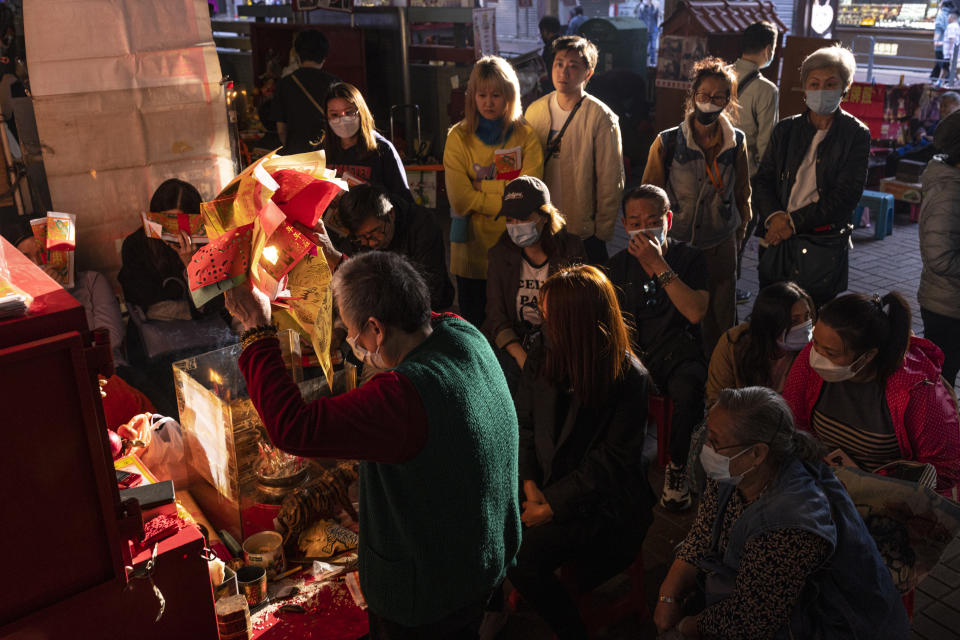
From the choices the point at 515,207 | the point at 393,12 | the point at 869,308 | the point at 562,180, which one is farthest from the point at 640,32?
the point at 869,308

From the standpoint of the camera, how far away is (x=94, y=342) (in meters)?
1.68

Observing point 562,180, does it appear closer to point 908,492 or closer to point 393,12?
point 908,492

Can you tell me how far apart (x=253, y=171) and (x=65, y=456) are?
79cm

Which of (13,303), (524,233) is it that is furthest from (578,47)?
(13,303)

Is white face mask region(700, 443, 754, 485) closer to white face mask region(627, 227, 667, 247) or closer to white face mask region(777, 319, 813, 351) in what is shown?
white face mask region(777, 319, 813, 351)

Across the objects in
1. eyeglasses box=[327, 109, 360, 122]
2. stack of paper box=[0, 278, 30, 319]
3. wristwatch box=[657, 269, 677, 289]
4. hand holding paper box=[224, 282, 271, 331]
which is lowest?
wristwatch box=[657, 269, 677, 289]

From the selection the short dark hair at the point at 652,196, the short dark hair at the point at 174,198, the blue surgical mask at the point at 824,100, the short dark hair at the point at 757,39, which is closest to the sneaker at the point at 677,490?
the short dark hair at the point at 652,196

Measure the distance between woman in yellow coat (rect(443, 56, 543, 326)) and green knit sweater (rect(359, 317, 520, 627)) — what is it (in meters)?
2.50

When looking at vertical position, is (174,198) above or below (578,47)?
below

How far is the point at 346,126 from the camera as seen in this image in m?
4.51

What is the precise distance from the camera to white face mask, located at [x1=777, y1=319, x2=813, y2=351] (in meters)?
3.50

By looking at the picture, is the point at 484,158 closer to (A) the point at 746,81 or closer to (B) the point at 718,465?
(A) the point at 746,81

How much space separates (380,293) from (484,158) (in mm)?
2756

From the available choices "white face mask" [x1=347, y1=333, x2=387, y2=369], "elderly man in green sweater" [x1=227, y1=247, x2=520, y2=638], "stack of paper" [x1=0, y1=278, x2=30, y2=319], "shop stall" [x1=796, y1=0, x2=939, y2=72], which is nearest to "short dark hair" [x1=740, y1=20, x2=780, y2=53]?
"elderly man in green sweater" [x1=227, y1=247, x2=520, y2=638]
